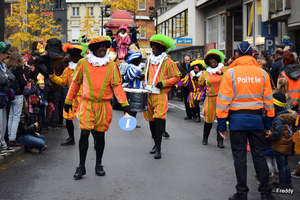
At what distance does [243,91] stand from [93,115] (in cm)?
222

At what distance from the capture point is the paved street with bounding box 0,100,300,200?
5.12m

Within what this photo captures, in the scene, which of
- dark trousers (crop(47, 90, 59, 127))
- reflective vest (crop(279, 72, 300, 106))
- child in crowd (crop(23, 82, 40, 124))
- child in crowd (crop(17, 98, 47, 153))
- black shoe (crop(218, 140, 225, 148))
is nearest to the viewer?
reflective vest (crop(279, 72, 300, 106))

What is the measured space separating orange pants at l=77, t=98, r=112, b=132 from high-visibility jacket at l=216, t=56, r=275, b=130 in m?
1.84

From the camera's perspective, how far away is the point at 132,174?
20.0 feet

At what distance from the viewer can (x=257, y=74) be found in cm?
480

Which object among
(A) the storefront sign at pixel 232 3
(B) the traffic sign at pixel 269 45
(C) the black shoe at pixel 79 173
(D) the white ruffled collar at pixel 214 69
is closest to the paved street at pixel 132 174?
(C) the black shoe at pixel 79 173

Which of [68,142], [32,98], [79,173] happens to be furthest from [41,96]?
[79,173]

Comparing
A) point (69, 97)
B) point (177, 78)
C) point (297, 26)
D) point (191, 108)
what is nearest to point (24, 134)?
point (69, 97)

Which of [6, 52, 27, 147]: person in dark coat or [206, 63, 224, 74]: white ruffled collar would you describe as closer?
[6, 52, 27, 147]: person in dark coat

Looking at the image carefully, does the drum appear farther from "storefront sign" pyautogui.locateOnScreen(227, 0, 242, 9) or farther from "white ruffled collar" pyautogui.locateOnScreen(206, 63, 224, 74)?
"storefront sign" pyautogui.locateOnScreen(227, 0, 242, 9)

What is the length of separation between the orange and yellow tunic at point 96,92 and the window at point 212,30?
84.9ft

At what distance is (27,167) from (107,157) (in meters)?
1.43

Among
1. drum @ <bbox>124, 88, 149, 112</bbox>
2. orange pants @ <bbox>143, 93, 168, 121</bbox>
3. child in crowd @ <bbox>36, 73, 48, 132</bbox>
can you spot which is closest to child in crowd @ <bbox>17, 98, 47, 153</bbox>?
child in crowd @ <bbox>36, 73, 48, 132</bbox>

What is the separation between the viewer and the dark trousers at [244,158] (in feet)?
15.6
